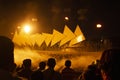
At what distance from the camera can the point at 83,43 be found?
21.3 metres

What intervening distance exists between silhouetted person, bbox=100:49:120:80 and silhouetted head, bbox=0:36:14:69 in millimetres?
4465

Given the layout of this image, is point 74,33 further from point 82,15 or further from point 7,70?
point 7,70

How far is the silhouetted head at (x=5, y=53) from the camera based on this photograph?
3848 millimetres

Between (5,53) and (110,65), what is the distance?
5087 mm

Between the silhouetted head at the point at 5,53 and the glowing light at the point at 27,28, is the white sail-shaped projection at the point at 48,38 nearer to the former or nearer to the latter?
the glowing light at the point at 27,28

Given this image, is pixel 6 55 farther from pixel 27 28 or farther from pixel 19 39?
pixel 27 28

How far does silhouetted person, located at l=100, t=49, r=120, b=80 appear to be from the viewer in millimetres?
8312

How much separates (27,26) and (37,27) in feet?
2.30

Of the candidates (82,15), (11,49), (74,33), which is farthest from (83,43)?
(11,49)

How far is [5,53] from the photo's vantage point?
12.7 ft

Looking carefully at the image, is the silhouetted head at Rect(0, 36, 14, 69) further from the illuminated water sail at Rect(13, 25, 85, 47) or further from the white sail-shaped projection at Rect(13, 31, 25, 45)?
the white sail-shaped projection at Rect(13, 31, 25, 45)

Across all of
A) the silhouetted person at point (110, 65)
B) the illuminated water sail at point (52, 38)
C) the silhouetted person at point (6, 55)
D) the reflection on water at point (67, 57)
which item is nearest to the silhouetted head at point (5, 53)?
the silhouetted person at point (6, 55)

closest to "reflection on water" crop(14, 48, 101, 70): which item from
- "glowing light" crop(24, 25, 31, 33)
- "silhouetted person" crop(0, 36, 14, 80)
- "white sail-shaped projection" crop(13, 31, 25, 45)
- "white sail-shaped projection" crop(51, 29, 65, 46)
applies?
"white sail-shaped projection" crop(13, 31, 25, 45)

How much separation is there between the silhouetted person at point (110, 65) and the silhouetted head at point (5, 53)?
4.46 metres
